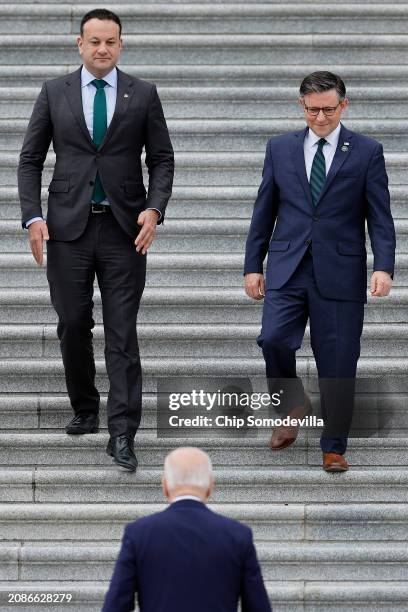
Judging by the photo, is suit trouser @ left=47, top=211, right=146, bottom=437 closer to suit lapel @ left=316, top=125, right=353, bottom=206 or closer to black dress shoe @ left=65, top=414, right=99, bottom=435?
black dress shoe @ left=65, top=414, right=99, bottom=435

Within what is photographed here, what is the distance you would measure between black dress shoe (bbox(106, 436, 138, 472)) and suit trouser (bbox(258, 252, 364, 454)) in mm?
686

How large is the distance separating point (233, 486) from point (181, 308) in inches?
53.6

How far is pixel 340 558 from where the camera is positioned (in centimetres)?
652

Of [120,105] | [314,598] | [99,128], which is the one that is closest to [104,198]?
[99,128]

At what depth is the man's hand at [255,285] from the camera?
22.9 feet

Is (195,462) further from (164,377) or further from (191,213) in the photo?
(191,213)

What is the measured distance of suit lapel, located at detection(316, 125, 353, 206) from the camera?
6883 millimetres

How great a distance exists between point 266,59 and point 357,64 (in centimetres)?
54

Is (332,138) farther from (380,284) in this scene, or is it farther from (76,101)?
(76,101)

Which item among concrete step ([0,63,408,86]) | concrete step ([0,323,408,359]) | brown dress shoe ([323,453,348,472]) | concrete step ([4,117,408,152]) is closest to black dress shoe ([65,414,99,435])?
concrete step ([0,323,408,359])

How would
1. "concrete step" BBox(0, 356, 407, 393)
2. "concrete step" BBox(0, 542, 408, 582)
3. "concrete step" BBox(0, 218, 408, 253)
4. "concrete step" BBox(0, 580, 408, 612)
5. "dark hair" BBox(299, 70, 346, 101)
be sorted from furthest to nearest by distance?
1. "concrete step" BBox(0, 218, 408, 253)
2. "concrete step" BBox(0, 356, 407, 393)
3. "dark hair" BBox(299, 70, 346, 101)
4. "concrete step" BBox(0, 542, 408, 582)
5. "concrete step" BBox(0, 580, 408, 612)

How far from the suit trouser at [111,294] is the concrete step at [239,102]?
7.90ft

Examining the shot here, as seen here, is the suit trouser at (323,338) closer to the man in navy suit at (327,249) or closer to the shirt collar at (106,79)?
the man in navy suit at (327,249)

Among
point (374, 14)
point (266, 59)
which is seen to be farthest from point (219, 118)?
point (374, 14)
